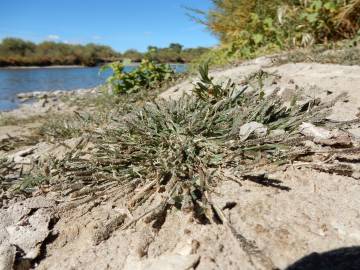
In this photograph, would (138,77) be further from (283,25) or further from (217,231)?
(217,231)

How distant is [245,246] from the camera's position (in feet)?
3.95

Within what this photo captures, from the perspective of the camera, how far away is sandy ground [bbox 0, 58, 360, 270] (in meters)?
1.20

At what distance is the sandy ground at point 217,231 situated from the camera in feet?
3.95

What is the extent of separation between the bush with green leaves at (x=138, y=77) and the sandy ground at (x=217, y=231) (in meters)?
3.02

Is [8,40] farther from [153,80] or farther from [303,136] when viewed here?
[303,136]

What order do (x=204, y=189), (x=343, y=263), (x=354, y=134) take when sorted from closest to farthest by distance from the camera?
1. (x=343, y=263)
2. (x=204, y=189)
3. (x=354, y=134)

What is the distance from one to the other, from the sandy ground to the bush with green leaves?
3.02 meters

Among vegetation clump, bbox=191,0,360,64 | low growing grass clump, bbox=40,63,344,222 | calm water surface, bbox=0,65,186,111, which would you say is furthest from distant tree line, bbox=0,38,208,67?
low growing grass clump, bbox=40,63,344,222

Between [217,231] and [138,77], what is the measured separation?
3739mm

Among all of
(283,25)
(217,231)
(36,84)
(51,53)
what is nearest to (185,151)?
(217,231)

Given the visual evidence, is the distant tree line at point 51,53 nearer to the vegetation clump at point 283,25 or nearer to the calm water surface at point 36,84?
the calm water surface at point 36,84

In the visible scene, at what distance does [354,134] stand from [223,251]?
109 cm

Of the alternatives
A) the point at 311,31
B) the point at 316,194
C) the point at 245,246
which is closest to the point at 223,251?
the point at 245,246

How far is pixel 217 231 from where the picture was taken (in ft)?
4.37
